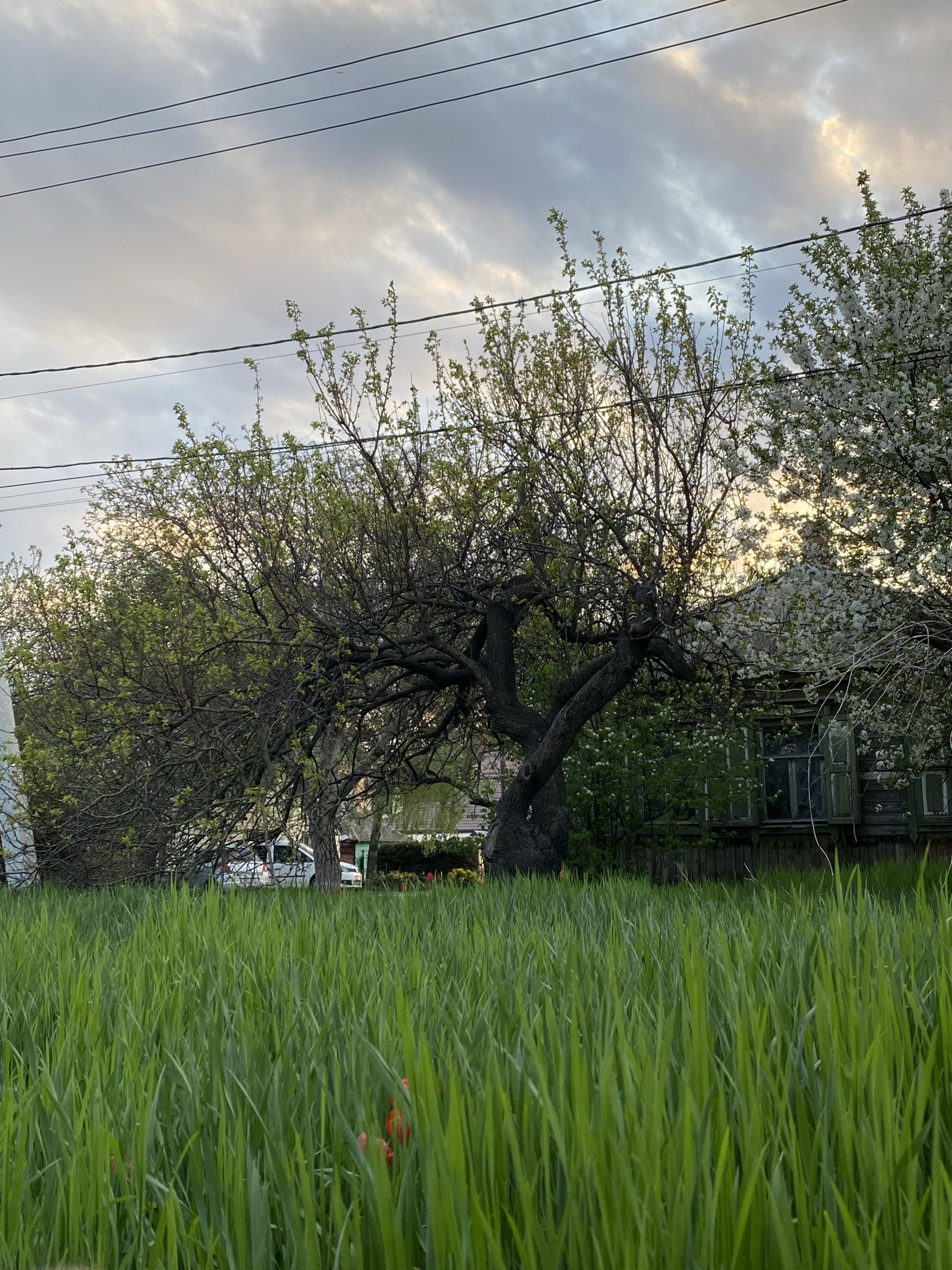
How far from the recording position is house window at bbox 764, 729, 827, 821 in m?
20.1

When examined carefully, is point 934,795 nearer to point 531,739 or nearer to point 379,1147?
→ point 531,739

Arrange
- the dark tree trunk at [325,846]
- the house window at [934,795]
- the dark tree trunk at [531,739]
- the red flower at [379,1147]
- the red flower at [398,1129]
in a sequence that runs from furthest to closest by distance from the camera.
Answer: the house window at [934,795]
the dark tree trunk at [531,739]
the dark tree trunk at [325,846]
the red flower at [398,1129]
the red flower at [379,1147]

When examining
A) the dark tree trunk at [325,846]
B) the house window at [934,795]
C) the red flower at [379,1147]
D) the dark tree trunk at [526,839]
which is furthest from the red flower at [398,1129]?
the house window at [934,795]

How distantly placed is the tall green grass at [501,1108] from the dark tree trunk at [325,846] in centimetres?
575

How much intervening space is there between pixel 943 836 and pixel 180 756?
14028 millimetres

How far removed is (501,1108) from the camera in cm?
170

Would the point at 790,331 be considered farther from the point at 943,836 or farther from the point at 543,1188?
the point at 543,1188

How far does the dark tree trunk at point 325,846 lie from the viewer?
1070 cm

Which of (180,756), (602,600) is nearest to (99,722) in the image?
(180,756)

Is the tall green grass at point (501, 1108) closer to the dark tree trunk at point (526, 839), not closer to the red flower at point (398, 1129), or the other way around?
the red flower at point (398, 1129)

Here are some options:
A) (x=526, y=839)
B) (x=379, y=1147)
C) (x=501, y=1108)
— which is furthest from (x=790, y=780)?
(x=379, y=1147)

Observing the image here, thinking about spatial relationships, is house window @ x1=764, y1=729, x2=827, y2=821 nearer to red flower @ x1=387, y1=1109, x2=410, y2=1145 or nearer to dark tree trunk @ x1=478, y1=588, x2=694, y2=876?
dark tree trunk @ x1=478, y1=588, x2=694, y2=876

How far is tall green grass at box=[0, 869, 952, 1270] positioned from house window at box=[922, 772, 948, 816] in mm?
16473

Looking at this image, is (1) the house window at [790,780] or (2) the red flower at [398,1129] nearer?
(2) the red flower at [398,1129]
